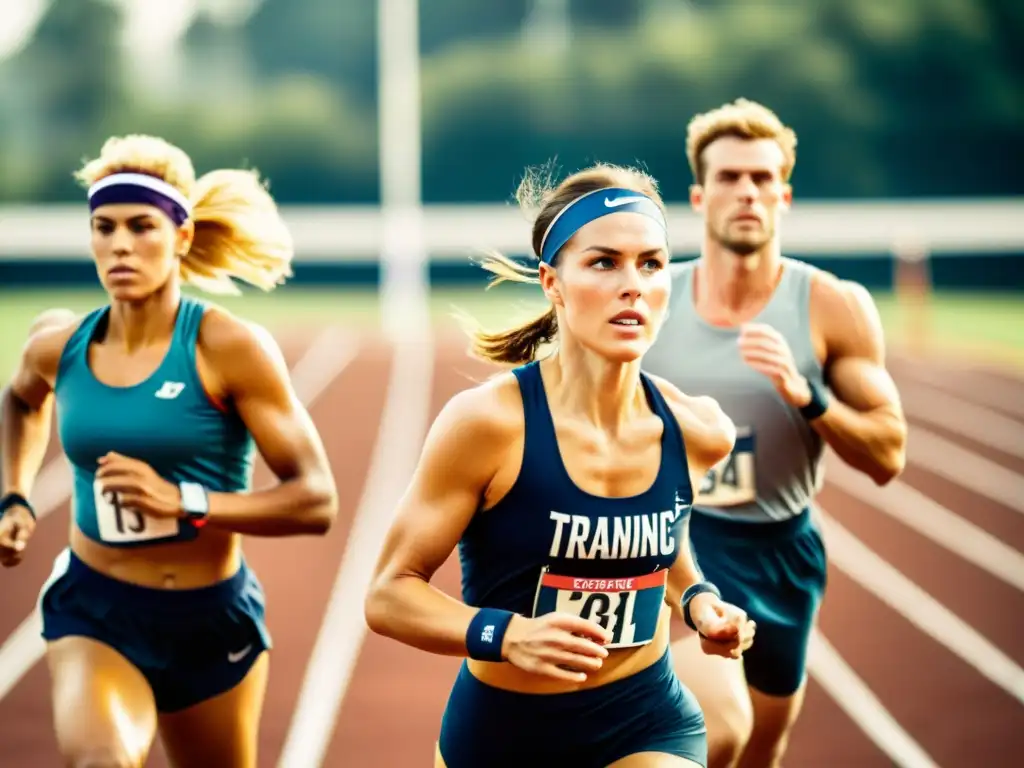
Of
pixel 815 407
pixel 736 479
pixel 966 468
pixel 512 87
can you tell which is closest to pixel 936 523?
pixel 966 468

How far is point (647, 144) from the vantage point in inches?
1110

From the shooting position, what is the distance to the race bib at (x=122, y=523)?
385 cm

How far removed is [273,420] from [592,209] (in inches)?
46.9

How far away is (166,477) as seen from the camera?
12.8ft

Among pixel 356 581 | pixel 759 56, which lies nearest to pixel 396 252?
pixel 759 56

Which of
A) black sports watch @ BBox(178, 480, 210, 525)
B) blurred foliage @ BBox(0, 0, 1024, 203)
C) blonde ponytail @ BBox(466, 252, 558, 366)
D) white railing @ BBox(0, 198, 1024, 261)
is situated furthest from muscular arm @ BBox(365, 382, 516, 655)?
blurred foliage @ BBox(0, 0, 1024, 203)

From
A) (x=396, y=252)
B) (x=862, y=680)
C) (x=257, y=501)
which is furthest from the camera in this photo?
(x=396, y=252)

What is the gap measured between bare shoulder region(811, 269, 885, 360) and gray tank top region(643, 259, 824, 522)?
0.04 metres

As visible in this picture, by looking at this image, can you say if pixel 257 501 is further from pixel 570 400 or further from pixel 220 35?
pixel 220 35

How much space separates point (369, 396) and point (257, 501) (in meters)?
11.5

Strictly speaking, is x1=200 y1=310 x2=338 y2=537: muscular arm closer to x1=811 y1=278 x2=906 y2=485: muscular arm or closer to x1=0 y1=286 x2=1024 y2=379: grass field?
x1=811 y1=278 x2=906 y2=485: muscular arm

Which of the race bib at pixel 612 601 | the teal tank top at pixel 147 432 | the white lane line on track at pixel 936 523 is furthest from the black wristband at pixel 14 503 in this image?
the white lane line on track at pixel 936 523

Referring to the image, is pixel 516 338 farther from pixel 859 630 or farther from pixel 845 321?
pixel 859 630

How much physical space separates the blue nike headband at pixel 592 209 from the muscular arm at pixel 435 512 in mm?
388
